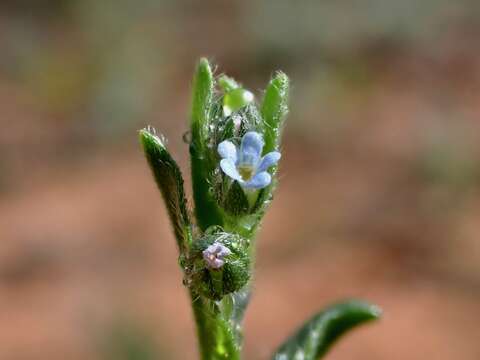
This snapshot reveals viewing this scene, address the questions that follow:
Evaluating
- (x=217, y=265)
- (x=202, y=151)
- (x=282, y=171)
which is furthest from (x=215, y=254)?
(x=282, y=171)

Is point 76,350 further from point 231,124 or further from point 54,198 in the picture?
point 231,124

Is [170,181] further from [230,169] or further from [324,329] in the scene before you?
[324,329]

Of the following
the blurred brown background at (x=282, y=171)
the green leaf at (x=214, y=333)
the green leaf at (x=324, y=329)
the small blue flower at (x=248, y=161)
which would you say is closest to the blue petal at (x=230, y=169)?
the small blue flower at (x=248, y=161)

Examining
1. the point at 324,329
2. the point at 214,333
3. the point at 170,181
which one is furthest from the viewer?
the point at 324,329

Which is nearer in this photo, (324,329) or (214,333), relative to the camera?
(214,333)

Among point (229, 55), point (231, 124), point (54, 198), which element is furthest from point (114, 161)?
point (231, 124)

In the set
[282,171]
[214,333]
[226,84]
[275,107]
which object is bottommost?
[214,333]
